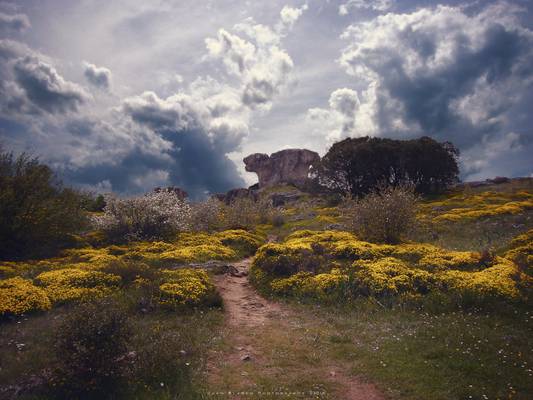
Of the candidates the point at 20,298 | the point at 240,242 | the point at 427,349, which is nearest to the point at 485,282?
the point at 427,349

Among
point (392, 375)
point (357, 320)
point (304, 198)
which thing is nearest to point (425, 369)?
point (392, 375)

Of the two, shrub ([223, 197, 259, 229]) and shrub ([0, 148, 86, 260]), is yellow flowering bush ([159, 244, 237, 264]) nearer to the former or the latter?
shrub ([0, 148, 86, 260])

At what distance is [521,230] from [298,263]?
1607 cm

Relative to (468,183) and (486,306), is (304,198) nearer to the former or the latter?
(468,183)

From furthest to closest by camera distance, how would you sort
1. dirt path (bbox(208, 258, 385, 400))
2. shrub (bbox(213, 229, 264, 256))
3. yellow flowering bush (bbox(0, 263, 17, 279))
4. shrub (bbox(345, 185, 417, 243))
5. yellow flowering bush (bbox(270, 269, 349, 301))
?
shrub (bbox(213, 229, 264, 256))
shrub (bbox(345, 185, 417, 243))
yellow flowering bush (bbox(0, 263, 17, 279))
yellow flowering bush (bbox(270, 269, 349, 301))
dirt path (bbox(208, 258, 385, 400))

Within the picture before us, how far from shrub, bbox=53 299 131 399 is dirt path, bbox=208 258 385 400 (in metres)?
2.25

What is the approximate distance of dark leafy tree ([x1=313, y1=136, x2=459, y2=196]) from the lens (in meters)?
56.0

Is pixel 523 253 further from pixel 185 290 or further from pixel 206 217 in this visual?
pixel 206 217

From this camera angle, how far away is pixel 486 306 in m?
12.3

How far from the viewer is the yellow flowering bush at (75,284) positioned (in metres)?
13.7

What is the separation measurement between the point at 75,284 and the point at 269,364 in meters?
9.23

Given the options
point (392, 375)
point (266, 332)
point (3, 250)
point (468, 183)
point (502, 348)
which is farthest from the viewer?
point (468, 183)

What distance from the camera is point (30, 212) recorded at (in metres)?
22.5

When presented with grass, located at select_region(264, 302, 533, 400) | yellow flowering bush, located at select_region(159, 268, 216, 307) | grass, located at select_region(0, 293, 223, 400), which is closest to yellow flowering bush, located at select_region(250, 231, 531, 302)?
grass, located at select_region(264, 302, 533, 400)
